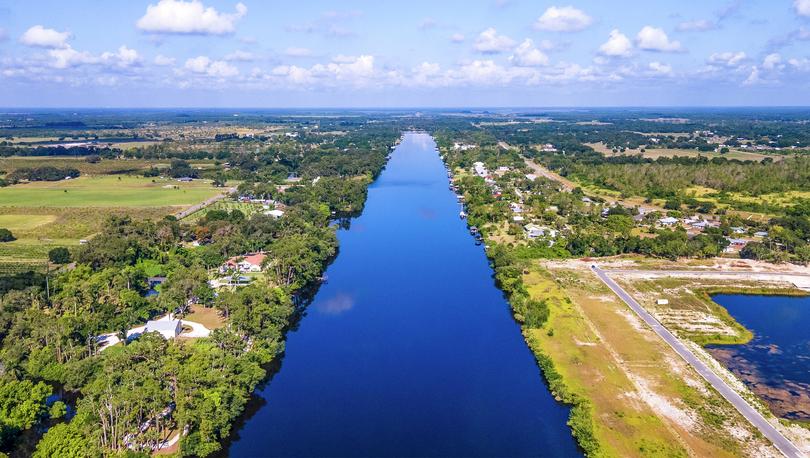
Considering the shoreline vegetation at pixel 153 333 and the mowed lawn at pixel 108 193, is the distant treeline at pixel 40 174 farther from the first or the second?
the shoreline vegetation at pixel 153 333

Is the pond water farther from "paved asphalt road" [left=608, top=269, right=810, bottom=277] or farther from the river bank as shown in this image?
"paved asphalt road" [left=608, top=269, right=810, bottom=277]

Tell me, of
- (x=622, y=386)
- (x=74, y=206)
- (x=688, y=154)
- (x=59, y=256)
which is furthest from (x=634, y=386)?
(x=688, y=154)

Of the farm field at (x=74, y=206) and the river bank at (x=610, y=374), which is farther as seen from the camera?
the farm field at (x=74, y=206)

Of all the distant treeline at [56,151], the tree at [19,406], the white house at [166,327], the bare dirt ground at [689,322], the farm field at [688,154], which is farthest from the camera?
the distant treeline at [56,151]

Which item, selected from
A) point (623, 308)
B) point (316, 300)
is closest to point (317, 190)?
point (316, 300)

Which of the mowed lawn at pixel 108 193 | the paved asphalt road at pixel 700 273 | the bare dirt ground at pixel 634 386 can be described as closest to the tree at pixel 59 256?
the mowed lawn at pixel 108 193

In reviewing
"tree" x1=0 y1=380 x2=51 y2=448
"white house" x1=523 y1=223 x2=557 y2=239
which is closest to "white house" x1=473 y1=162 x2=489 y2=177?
"white house" x1=523 y1=223 x2=557 y2=239

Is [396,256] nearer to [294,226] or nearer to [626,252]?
[294,226]
